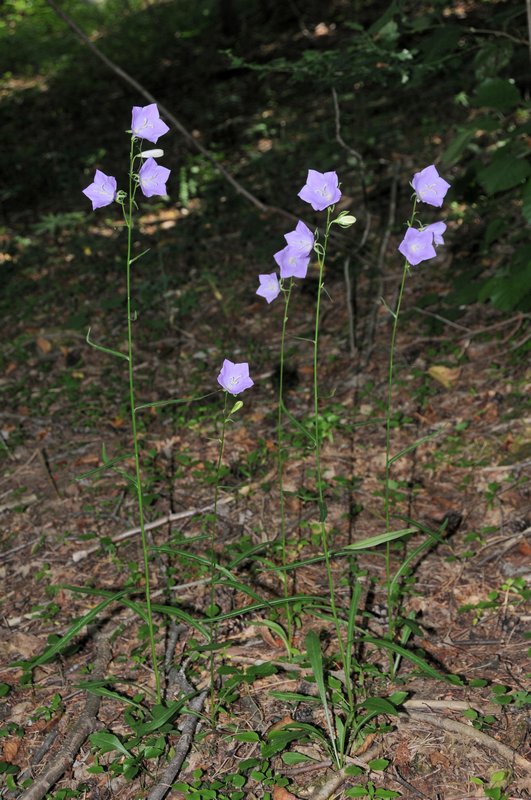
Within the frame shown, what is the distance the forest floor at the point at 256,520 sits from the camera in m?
1.97

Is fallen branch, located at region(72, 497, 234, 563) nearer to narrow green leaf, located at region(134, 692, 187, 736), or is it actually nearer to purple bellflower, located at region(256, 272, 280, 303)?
narrow green leaf, located at region(134, 692, 187, 736)

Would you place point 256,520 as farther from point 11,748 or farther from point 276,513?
point 11,748

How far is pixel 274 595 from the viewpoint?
248 centimetres

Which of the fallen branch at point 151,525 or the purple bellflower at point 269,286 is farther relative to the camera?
the fallen branch at point 151,525

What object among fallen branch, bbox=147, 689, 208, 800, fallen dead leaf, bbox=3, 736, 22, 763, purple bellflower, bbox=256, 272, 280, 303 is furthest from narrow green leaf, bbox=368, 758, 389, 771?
purple bellflower, bbox=256, 272, 280, 303

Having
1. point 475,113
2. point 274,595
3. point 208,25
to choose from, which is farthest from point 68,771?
point 208,25

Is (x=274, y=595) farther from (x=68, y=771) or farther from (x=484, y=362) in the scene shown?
(x=484, y=362)

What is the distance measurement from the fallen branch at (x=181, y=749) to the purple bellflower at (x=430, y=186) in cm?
144

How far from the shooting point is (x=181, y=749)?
1969 millimetres

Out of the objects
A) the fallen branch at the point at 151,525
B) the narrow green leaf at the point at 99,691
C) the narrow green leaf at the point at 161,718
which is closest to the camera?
the narrow green leaf at the point at 161,718

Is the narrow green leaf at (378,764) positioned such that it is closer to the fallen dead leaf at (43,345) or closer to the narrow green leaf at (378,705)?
the narrow green leaf at (378,705)

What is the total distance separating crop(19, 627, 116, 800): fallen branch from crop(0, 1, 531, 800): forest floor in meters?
0.01

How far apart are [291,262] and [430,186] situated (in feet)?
1.24

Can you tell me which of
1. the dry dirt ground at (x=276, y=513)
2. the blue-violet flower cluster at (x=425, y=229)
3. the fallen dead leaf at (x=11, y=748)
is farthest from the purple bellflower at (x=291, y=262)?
the fallen dead leaf at (x=11, y=748)
